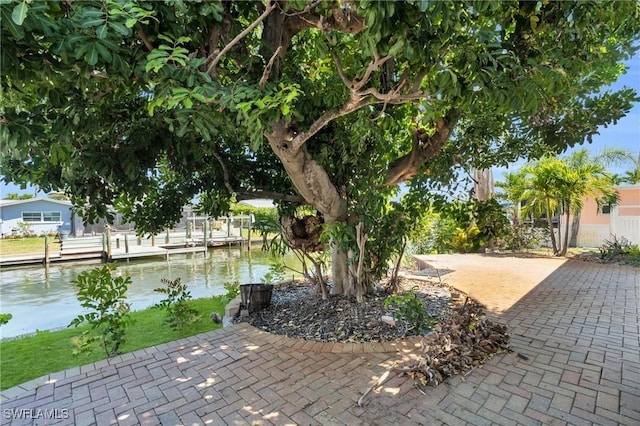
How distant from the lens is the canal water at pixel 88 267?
292 inches

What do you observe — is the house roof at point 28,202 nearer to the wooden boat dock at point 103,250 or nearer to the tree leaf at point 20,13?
the wooden boat dock at point 103,250

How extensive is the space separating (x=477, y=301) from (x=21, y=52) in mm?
5930

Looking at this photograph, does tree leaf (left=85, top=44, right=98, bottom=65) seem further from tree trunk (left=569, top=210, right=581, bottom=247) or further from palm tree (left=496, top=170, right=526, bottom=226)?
tree trunk (left=569, top=210, right=581, bottom=247)

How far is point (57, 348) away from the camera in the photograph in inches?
162

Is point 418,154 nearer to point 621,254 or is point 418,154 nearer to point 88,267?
point 621,254

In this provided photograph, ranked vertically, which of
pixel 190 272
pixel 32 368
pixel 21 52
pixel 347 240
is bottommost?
pixel 190 272

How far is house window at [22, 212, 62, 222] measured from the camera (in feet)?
70.6

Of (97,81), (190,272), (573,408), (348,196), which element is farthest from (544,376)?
(190,272)

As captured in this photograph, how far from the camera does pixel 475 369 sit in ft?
10.1

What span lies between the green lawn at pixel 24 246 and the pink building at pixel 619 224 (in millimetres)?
23351

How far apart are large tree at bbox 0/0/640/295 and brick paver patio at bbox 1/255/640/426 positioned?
1.69m

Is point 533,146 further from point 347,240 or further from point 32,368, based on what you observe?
point 32,368

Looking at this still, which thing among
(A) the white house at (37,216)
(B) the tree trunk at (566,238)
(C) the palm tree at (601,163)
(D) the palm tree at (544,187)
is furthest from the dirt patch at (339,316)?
(A) the white house at (37,216)

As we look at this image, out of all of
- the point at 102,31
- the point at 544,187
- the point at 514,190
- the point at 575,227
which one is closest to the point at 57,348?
the point at 102,31
